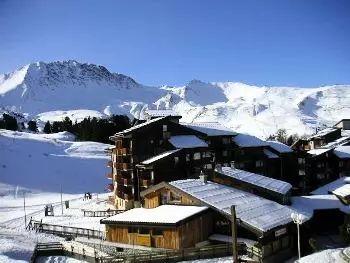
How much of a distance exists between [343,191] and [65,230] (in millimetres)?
31903

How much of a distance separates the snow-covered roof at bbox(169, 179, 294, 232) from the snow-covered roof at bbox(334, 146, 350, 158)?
42491 millimetres

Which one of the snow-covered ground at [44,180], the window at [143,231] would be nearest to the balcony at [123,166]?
the snow-covered ground at [44,180]

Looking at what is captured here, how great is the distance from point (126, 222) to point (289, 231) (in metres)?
14.8

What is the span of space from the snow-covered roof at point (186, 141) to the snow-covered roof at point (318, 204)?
20.6m

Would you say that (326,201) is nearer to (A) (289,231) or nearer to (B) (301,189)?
(A) (289,231)

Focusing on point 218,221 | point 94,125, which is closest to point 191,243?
point 218,221

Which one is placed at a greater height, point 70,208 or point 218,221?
point 218,221

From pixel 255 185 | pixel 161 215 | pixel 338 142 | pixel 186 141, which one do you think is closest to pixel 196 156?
pixel 186 141

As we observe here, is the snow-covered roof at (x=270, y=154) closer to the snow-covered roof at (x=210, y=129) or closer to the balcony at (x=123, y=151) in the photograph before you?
the snow-covered roof at (x=210, y=129)

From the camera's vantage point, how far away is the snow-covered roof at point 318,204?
5063cm

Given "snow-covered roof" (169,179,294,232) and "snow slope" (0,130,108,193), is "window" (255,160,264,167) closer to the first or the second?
"snow-covered roof" (169,179,294,232)

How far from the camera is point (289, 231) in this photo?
44531mm

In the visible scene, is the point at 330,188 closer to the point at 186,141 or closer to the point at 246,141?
the point at 186,141

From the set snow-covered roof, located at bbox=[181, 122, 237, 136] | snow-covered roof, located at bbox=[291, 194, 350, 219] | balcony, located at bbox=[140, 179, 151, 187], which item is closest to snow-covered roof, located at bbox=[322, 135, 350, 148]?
snow-covered roof, located at bbox=[181, 122, 237, 136]
